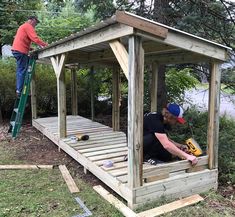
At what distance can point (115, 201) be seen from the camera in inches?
149

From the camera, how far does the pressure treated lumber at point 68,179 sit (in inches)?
165

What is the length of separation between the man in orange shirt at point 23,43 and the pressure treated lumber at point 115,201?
4.04 meters

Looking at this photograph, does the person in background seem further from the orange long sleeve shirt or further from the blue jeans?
the blue jeans

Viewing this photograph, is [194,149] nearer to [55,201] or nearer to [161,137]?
[161,137]

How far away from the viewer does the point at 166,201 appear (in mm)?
3824

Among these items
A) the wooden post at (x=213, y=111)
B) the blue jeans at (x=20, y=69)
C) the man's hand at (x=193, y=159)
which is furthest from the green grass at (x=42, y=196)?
the blue jeans at (x=20, y=69)

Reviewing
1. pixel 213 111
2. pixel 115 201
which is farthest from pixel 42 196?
pixel 213 111

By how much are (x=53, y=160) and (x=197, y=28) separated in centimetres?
416

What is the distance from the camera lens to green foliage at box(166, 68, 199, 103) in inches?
335

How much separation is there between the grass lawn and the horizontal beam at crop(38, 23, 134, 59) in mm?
2188

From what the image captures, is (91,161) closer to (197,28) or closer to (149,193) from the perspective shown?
(149,193)

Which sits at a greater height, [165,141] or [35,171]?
[165,141]

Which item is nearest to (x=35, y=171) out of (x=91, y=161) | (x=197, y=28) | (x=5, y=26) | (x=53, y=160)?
(x=53, y=160)

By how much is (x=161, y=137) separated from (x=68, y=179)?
170cm
